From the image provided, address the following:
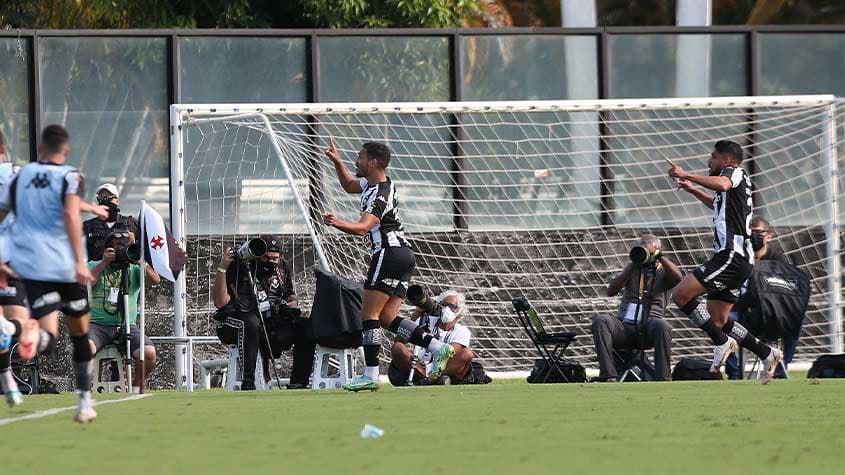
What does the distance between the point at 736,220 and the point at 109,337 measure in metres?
6.17

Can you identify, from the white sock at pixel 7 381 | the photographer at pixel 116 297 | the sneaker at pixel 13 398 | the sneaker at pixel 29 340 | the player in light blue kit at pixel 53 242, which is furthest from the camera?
the photographer at pixel 116 297

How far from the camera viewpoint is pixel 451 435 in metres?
8.28

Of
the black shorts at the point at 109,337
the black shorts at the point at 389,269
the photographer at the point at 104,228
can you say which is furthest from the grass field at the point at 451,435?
the photographer at the point at 104,228

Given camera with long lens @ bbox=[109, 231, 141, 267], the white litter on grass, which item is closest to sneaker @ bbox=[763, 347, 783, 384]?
camera with long lens @ bbox=[109, 231, 141, 267]

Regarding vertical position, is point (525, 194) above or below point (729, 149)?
below

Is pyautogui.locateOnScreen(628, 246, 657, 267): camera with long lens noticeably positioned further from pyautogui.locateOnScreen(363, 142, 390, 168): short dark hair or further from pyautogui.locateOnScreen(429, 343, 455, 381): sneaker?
pyautogui.locateOnScreen(363, 142, 390, 168): short dark hair

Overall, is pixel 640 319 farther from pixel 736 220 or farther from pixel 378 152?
pixel 378 152

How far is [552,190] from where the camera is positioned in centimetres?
1966

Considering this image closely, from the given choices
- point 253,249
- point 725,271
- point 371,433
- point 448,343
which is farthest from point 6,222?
point 725,271

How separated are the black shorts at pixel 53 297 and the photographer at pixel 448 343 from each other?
7031 millimetres

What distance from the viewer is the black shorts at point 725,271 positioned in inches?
561

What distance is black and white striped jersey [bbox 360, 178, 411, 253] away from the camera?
12.9 m

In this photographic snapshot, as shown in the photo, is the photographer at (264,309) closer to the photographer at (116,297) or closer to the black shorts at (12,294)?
the photographer at (116,297)

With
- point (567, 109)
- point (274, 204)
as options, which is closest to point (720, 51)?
point (567, 109)
